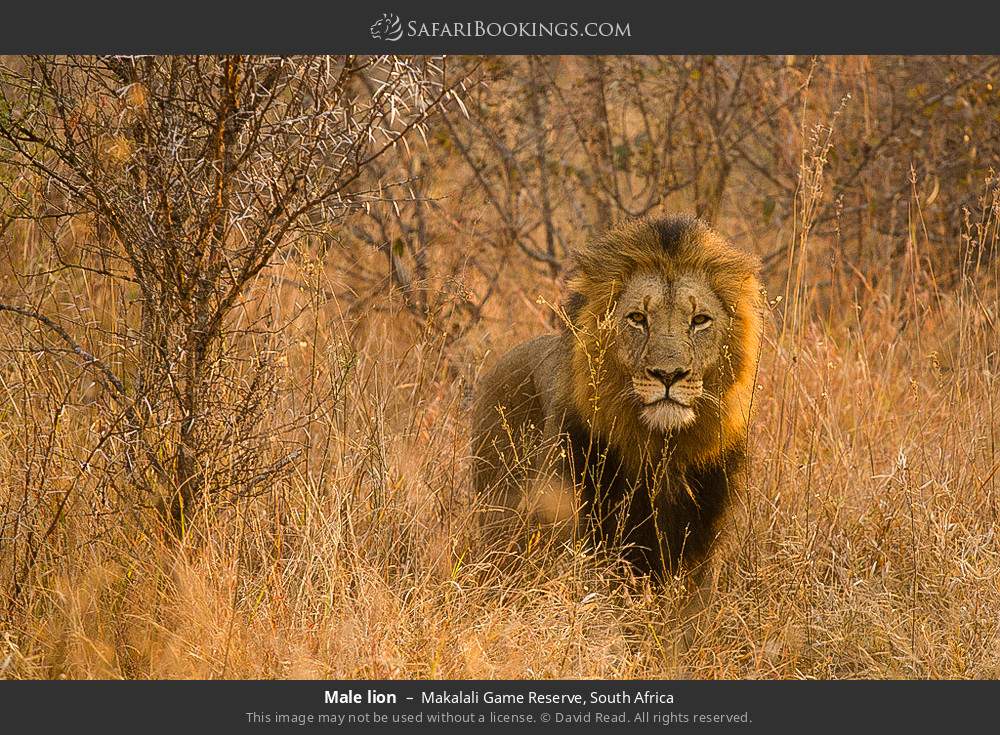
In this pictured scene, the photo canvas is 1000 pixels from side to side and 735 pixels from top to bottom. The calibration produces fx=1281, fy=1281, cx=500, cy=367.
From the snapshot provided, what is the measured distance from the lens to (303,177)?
172 inches

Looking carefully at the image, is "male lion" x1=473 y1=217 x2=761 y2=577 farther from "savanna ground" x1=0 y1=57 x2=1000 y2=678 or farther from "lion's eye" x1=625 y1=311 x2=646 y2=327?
"savanna ground" x1=0 y1=57 x2=1000 y2=678

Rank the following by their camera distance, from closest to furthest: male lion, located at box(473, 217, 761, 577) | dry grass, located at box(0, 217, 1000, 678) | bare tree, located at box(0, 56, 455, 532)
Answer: dry grass, located at box(0, 217, 1000, 678) < bare tree, located at box(0, 56, 455, 532) < male lion, located at box(473, 217, 761, 577)

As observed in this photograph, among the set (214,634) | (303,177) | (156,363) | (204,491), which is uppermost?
(303,177)

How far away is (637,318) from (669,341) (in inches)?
7.8

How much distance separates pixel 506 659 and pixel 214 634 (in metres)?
0.95

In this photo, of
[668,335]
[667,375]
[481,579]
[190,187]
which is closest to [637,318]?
[668,335]

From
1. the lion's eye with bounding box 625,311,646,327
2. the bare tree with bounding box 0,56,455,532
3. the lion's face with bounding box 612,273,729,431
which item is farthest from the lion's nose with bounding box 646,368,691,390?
the bare tree with bounding box 0,56,455,532

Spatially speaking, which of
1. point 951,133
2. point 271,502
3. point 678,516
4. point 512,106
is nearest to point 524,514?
point 678,516

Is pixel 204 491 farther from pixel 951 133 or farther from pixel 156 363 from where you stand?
pixel 951 133

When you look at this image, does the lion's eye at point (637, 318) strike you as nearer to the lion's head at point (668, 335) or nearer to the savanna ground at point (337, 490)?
the lion's head at point (668, 335)

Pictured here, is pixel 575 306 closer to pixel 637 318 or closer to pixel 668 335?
pixel 637 318

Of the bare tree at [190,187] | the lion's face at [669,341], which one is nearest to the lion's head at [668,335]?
the lion's face at [669,341]

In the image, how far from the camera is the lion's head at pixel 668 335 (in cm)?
439

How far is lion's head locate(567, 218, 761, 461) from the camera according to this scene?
4.39m
